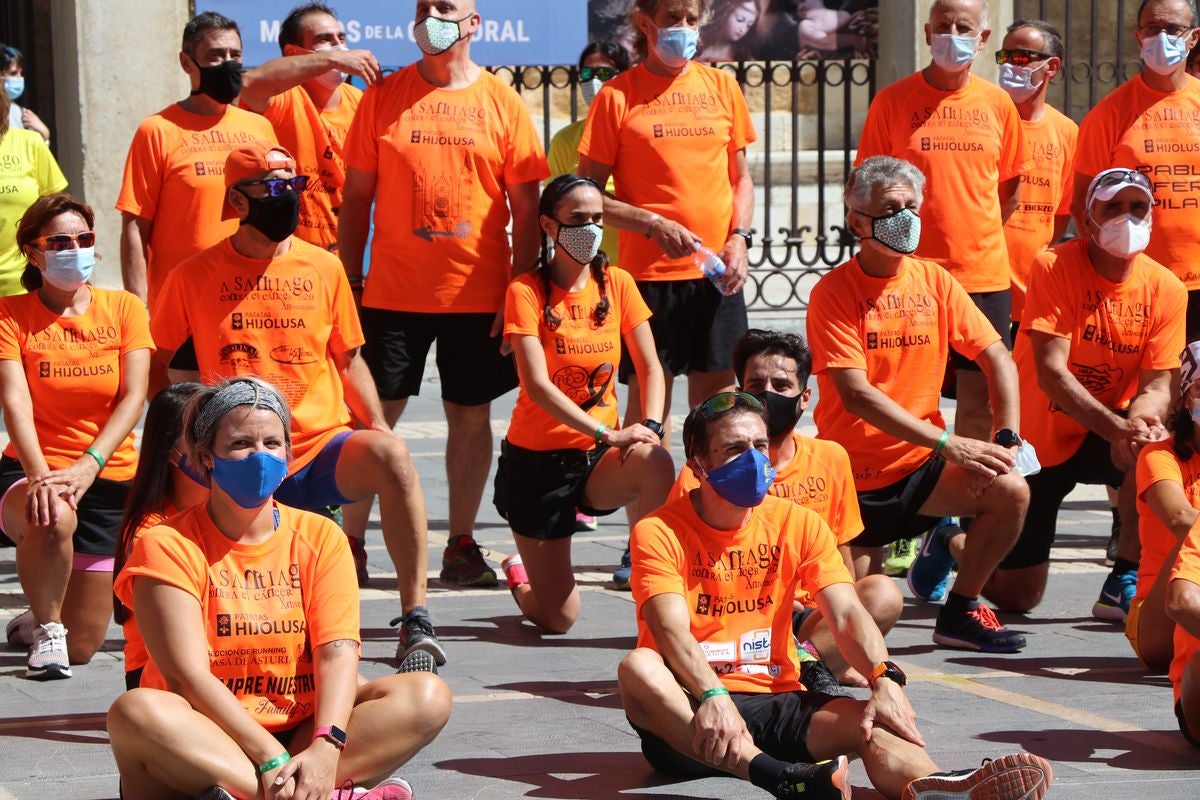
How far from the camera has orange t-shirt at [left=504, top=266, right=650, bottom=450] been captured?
25.1 feet

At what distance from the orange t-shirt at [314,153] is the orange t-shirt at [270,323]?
71.5 inches

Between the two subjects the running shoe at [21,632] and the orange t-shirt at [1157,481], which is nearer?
the orange t-shirt at [1157,481]

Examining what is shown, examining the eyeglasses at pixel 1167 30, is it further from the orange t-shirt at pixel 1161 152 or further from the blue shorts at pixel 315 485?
the blue shorts at pixel 315 485

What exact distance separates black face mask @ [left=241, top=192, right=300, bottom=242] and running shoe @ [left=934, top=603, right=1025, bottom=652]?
272cm

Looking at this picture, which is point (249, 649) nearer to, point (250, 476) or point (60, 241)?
point (250, 476)

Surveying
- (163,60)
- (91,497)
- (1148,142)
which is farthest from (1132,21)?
(91,497)

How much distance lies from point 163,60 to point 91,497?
23.2 feet

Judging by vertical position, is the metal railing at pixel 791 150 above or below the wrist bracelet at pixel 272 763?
above

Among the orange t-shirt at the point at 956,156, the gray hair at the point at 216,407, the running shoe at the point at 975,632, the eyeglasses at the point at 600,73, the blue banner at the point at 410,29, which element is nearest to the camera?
the gray hair at the point at 216,407

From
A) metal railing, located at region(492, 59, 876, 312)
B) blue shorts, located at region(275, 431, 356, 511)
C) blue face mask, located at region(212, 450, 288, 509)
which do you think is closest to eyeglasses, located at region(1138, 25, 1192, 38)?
blue shorts, located at region(275, 431, 356, 511)

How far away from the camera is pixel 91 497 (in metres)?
7.38

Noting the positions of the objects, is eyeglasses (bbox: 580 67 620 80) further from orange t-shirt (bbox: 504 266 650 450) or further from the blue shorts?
the blue shorts

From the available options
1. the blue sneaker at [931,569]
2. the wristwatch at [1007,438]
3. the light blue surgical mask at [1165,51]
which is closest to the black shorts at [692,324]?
the blue sneaker at [931,569]

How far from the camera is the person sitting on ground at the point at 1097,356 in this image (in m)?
7.77
